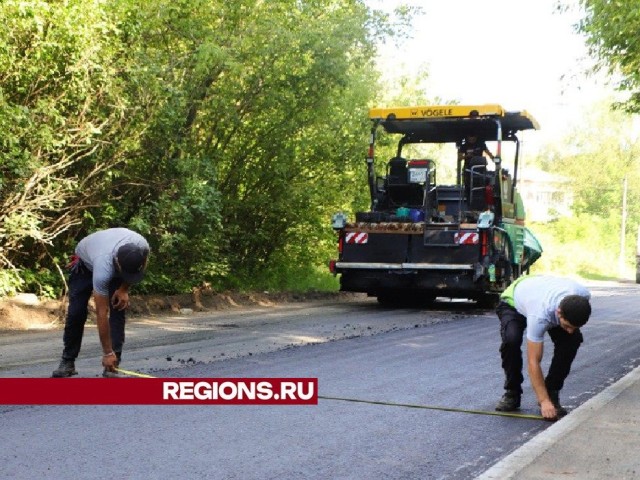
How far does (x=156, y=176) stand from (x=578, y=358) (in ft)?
25.6

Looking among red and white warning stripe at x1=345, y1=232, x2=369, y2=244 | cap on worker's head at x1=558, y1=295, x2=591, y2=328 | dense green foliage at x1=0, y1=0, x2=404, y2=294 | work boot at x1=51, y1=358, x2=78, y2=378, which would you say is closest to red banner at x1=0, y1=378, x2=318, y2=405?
work boot at x1=51, y1=358, x2=78, y2=378

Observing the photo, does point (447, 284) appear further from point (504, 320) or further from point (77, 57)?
point (504, 320)

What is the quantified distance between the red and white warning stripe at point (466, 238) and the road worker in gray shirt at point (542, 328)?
899cm

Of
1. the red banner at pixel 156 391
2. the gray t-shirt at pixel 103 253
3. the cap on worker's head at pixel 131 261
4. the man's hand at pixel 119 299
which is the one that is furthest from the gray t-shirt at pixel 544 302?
the man's hand at pixel 119 299

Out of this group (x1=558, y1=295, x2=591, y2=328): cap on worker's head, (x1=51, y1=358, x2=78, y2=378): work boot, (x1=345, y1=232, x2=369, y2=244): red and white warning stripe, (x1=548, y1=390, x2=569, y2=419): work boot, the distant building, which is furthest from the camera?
the distant building

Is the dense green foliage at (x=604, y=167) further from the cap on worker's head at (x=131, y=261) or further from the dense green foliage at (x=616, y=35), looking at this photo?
the cap on worker's head at (x=131, y=261)

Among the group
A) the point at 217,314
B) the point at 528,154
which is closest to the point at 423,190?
the point at 217,314

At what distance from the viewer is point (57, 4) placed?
11945mm

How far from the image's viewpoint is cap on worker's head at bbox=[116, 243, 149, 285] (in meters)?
7.22

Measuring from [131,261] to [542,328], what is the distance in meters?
3.22

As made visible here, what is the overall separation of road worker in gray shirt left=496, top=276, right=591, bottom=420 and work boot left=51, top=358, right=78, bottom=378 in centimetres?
364

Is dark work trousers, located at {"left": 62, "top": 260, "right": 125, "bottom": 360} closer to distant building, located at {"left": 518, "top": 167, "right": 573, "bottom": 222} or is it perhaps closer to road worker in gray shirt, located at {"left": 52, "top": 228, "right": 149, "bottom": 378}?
road worker in gray shirt, located at {"left": 52, "top": 228, "right": 149, "bottom": 378}

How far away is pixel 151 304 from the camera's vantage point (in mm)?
15438

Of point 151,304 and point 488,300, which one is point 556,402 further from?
point 488,300
